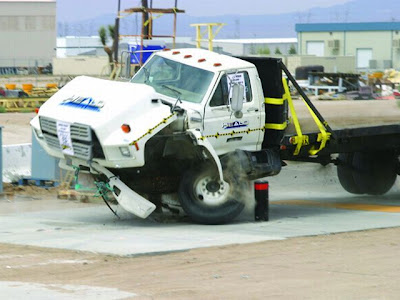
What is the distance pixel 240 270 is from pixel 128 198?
3.77 m

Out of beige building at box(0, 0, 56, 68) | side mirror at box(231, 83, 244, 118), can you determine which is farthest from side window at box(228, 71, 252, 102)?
beige building at box(0, 0, 56, 68)

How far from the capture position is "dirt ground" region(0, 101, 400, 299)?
928 centimetres

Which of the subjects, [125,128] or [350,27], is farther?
[350,27]

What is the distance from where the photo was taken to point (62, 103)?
14.2m

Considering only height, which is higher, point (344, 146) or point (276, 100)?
point (276, 100)

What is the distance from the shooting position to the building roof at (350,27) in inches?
3529

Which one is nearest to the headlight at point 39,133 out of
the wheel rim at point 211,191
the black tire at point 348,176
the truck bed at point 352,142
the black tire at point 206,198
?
the black tire at point 206,198

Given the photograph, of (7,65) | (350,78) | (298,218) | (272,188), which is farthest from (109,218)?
(7,65)

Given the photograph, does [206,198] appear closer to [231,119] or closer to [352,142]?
[231,119]

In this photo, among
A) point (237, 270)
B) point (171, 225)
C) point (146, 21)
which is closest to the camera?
point (237, 270)

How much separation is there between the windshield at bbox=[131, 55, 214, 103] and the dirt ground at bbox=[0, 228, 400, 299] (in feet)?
10.4

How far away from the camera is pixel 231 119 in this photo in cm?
1455

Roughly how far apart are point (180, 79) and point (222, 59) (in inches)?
31.7

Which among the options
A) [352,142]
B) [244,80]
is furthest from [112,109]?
[352,142]
